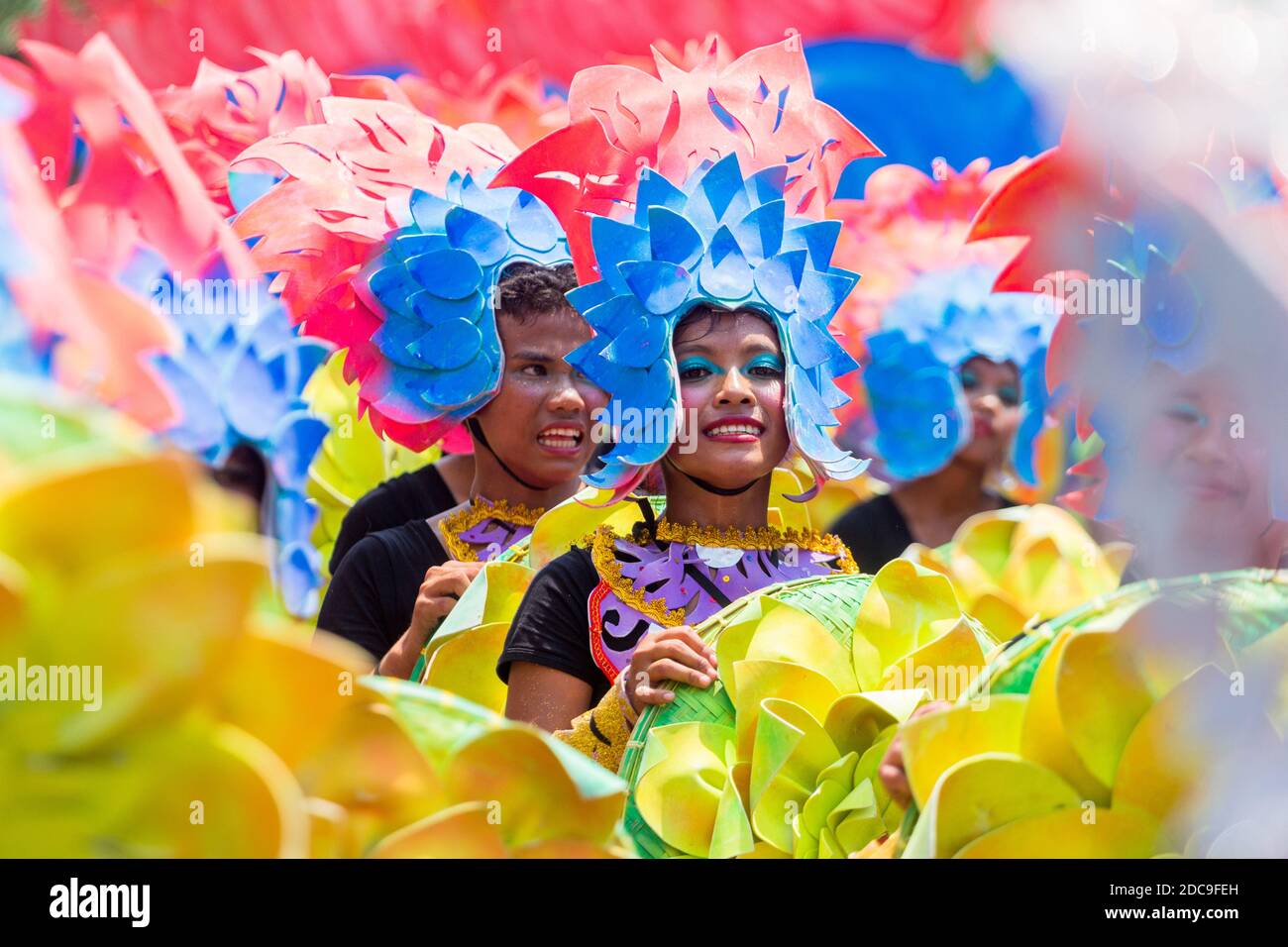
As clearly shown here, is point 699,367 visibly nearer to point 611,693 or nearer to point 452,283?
point 611,693

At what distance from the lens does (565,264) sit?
2883 millimetres

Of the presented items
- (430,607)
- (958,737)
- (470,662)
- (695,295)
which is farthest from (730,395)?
(958,737)

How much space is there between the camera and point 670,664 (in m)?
1.82

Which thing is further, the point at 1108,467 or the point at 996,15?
the point at 996,15

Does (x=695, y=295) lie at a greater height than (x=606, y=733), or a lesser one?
greater

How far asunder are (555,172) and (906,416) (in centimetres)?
221

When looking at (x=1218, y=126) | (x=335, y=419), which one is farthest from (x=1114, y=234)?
(x=335, y=419)

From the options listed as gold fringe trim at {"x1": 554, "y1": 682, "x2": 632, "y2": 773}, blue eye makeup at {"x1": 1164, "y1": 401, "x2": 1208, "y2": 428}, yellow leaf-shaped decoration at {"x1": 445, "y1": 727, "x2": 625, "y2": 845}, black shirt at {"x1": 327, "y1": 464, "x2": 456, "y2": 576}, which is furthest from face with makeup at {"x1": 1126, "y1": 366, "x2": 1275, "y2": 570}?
Result: black shirt at {"x1": 327, "y1": 464, "x2": 456, "y2": 576}

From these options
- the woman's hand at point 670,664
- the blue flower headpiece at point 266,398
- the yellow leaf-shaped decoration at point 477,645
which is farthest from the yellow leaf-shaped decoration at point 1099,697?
the blue flower headpiece at point 266,398

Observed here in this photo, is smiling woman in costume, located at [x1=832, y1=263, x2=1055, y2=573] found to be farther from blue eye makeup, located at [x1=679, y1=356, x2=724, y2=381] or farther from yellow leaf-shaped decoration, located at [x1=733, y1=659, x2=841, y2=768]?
yellow leaf-shaped decoration, located at [x1=733, y1=659, x2=841, y2=768]

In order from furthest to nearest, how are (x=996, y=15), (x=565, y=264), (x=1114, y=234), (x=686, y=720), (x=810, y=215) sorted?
(x=996, y=15)
(x=565, y=264)
(x=810, y=215)
(x=1114, y=234)
(x=686, y=720)

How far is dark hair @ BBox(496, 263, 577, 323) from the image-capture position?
2.87 metres

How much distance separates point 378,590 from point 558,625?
0.80 m
